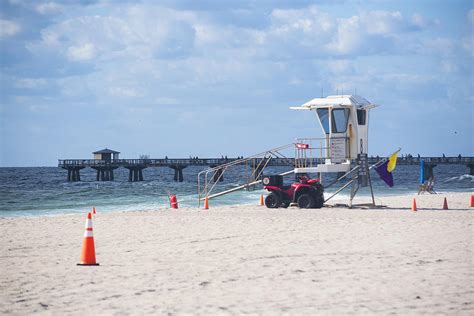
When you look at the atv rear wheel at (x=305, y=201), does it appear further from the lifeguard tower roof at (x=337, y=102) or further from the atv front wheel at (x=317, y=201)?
the lifeguard tower roof at (x=337, y=102)

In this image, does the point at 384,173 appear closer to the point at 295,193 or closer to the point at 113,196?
the point at 295,193

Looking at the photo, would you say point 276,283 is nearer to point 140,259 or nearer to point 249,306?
point 249,306

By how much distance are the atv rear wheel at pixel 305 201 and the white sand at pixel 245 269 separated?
7.02 metres

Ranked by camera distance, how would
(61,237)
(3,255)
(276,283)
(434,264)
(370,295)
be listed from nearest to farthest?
1. (370,295)
2. (276,283)
3. (434,264)
4. (3,255)
5. (61,237)

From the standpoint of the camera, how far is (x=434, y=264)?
1086cm

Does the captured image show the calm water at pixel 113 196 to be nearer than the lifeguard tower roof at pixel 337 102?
No

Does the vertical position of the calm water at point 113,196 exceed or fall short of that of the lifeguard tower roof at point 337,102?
it falls short

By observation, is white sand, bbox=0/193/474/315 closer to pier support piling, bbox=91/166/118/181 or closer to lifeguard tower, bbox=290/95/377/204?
lifeguard tower, bbox=290/95/377/204

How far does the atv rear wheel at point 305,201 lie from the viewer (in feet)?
83.0

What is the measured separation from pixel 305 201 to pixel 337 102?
4.42m

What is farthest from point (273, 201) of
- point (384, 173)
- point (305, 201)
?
point (384, 173)

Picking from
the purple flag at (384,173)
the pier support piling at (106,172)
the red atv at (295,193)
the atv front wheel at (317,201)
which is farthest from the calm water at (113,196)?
the pier support piling at (106,172)

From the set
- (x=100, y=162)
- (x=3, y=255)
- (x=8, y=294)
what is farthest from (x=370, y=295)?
(x=100, y=162)

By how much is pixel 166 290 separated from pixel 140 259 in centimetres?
297
